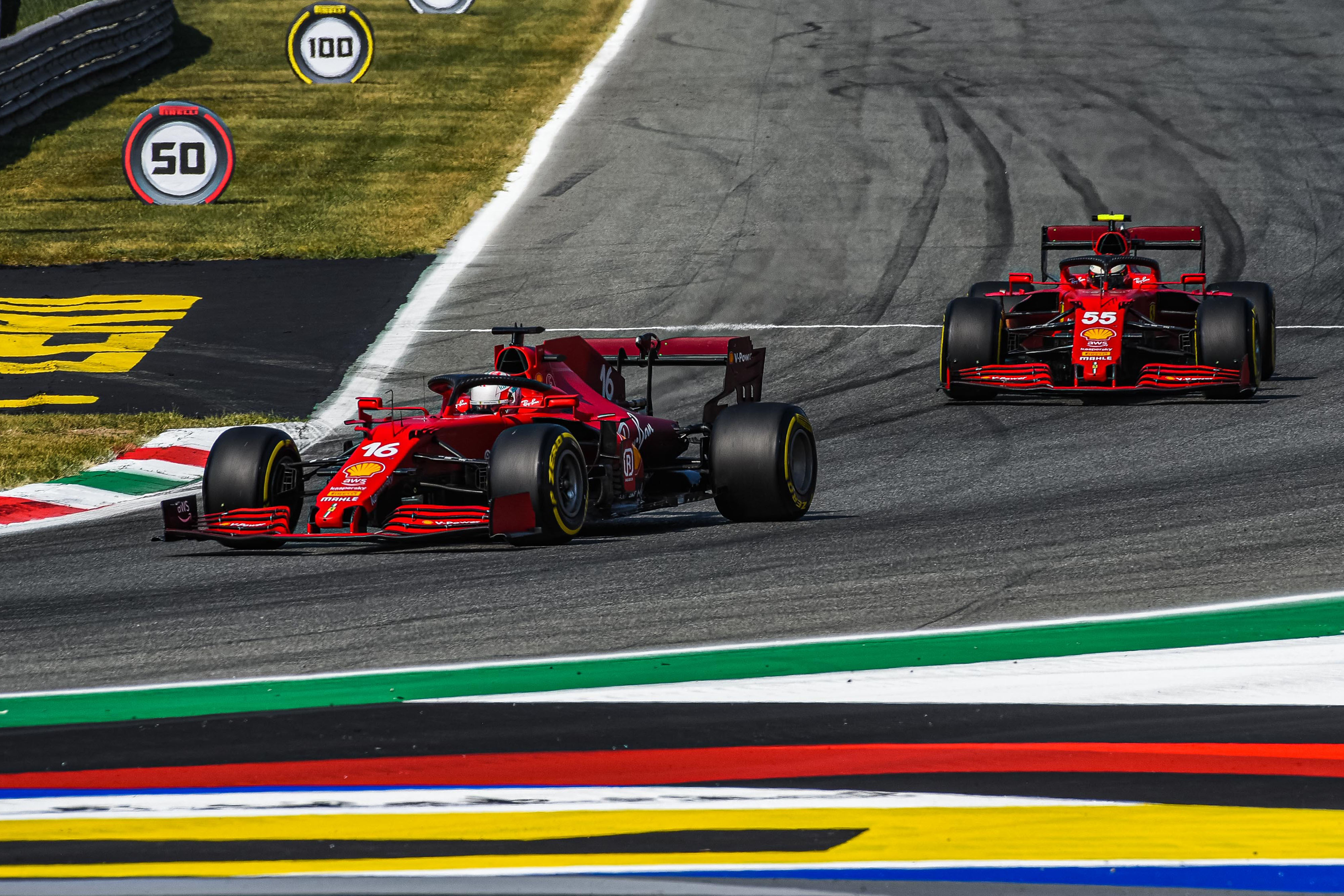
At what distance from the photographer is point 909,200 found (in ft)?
77.0

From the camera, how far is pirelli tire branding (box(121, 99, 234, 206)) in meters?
23.3

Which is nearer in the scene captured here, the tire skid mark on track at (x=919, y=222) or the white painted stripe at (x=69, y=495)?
the white painted stripe at (x=69, y=495)

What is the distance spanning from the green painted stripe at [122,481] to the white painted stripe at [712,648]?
6.29 m

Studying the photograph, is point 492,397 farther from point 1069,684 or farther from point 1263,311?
point 1263,311

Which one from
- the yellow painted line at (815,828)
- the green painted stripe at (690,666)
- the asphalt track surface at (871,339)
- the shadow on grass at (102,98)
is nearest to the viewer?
the yellow painted line at (815,828)

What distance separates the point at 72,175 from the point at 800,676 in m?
22.1

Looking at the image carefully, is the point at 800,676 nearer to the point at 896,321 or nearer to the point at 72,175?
the point at 896,321

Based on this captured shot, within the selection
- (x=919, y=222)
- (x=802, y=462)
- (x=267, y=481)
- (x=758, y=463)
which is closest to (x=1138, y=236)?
(x=919, y=222)

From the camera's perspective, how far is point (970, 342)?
15.3m

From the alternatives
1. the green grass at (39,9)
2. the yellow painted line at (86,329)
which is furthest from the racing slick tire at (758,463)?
the green grass at (39,9)

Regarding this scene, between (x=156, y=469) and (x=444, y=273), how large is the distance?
775cm

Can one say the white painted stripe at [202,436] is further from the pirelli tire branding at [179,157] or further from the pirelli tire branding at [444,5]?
the pirelli tire branding at [444,5]

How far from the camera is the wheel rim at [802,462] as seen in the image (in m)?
10.6

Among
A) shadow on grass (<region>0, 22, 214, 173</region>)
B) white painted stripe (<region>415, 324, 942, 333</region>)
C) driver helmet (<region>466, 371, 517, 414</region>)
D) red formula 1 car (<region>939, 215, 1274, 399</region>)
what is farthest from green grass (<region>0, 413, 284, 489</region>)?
shadow on grass (<region>0, 22, 214, 173</region>)
